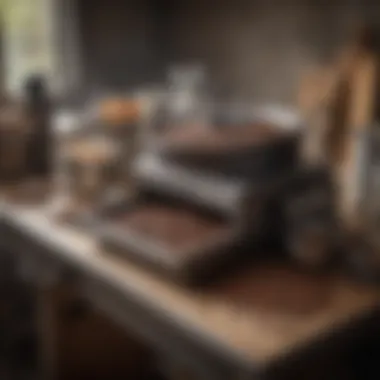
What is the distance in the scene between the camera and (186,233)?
4.61 feet

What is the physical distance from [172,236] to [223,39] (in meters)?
1.50

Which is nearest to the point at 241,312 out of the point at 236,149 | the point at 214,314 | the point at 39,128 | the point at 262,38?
the point at 214,314

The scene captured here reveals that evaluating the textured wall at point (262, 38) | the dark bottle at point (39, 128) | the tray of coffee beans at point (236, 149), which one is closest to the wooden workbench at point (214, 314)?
the tray of coffee beans at point (236, 149)

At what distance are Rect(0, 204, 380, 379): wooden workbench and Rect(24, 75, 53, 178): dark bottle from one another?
1.82ft

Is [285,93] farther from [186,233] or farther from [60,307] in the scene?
[186,233]

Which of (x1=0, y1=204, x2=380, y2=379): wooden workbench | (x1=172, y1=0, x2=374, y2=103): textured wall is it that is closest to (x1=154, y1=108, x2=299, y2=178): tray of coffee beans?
(x1=0, y1=204, x2=380, y2=379): wooden workbench

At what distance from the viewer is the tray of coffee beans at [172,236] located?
133 cm

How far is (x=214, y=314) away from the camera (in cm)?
123

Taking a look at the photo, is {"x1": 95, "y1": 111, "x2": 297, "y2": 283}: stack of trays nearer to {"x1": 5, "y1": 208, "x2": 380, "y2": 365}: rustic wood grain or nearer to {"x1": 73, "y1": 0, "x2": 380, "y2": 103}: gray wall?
{"x1": 5, "y1": 208, "x2": 380, "y2": 365}: rustic wood grain

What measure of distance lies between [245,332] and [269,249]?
30 cm

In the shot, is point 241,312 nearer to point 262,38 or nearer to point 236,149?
point 236,149

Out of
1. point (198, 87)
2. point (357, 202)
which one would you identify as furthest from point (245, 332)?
point (198, 87)

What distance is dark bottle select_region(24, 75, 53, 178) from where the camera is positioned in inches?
80.1

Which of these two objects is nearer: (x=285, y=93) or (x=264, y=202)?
(x=264, y=202)
